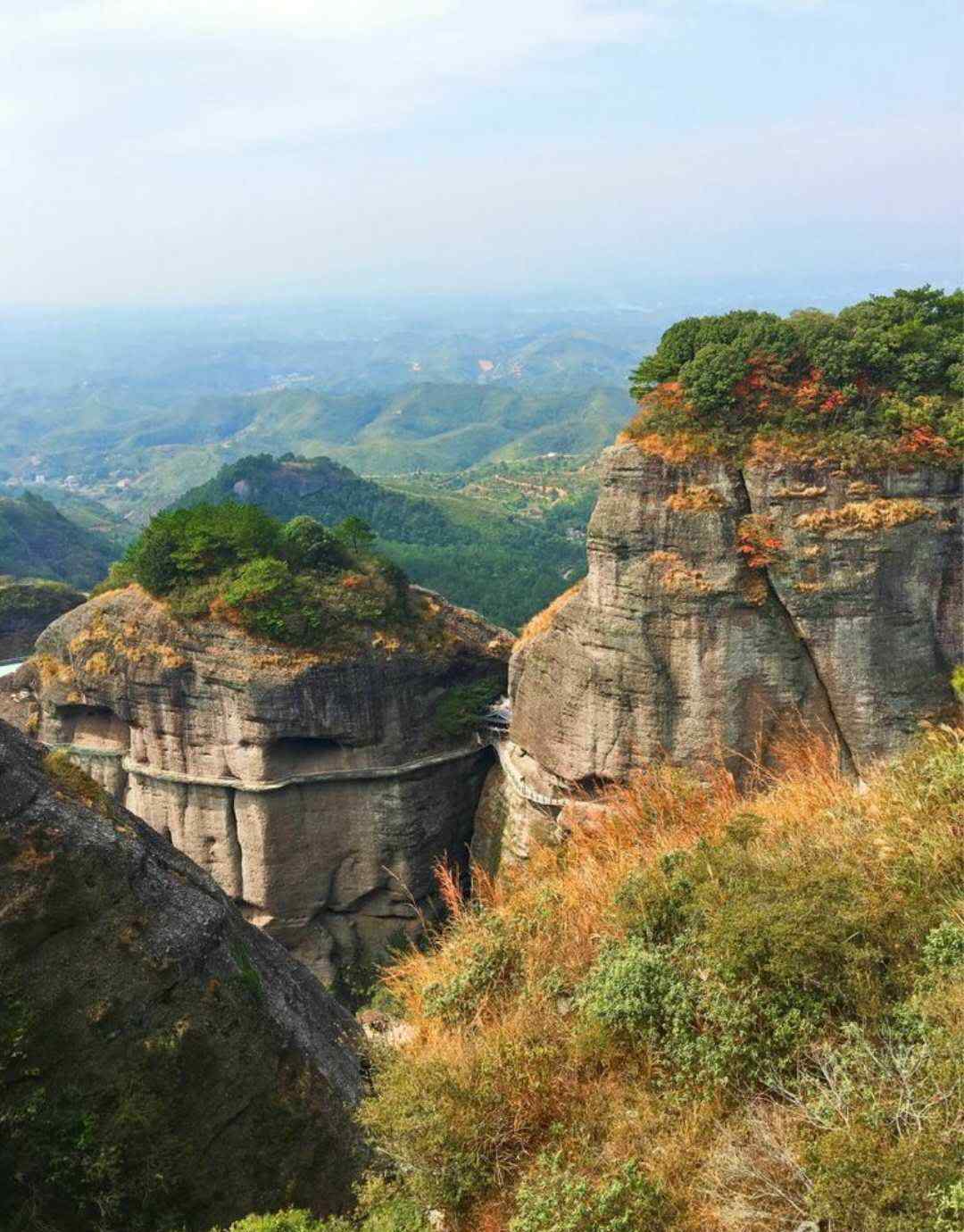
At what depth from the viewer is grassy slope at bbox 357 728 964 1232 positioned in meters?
5.27

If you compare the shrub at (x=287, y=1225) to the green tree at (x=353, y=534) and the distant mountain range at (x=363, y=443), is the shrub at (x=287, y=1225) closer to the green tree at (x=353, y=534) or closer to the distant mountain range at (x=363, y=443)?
→ the green tree at (x=353, y=534)

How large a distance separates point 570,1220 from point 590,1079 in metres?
1.58

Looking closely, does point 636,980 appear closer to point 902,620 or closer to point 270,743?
point 902,620

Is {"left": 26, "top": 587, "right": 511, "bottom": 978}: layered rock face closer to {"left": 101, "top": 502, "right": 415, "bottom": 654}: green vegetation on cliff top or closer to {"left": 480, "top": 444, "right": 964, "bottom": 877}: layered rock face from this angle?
{"left": 101, "top": 502, "right": 415, "bottom": 654}: green vegetation on cliff top

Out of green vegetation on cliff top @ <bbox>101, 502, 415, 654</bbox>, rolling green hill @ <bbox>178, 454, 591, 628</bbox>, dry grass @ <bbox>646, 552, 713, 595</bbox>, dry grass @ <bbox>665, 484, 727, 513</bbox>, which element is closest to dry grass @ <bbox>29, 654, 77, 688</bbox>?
green vegetation on cliff top @ <bbox>101, 502, 415, 654</bbox>

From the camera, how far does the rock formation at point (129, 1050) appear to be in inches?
270

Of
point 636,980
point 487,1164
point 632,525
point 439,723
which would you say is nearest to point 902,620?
point 632,525

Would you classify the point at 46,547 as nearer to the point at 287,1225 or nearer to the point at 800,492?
the point at 800,492

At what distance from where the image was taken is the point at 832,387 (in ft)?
60.6

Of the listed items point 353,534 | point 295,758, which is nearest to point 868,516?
point 353,534

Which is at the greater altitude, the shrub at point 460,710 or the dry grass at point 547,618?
the dry grass at point 547,618

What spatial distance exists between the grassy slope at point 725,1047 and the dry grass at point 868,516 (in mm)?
9265

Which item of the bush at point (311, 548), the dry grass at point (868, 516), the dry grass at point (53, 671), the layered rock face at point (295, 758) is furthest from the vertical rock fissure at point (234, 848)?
the dry grass at point (868, 516)

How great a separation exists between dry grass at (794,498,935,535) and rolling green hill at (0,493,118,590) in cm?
6184
